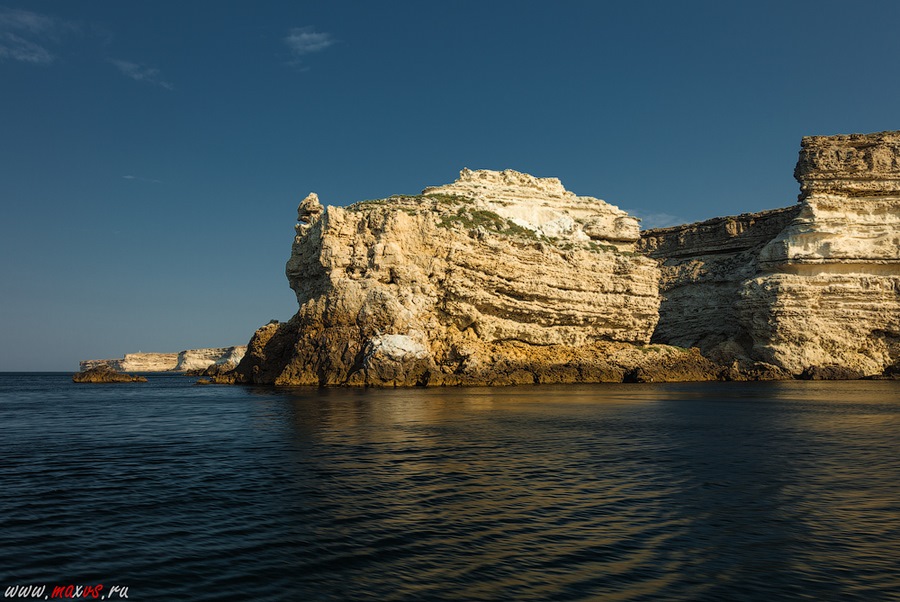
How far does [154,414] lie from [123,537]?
2479cm

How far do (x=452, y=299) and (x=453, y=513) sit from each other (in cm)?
4761

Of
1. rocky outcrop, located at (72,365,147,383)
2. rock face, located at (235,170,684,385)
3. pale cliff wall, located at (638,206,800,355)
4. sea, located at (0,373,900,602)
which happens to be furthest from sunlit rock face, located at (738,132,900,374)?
rocky outcrop, located at (72,365,147,383)

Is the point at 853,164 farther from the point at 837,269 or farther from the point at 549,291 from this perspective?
the point at 549,291

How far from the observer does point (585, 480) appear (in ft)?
47.9

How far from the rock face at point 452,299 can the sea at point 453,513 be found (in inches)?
1160

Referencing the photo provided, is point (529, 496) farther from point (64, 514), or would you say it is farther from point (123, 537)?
point (64, 514)

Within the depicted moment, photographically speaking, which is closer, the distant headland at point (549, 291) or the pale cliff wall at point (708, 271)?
the distant headland at point (549, 291)

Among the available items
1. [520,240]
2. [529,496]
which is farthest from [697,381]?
[529,496]

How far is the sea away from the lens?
27.1ft

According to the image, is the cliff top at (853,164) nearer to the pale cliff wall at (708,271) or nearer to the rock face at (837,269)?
the rock face at (837,269)

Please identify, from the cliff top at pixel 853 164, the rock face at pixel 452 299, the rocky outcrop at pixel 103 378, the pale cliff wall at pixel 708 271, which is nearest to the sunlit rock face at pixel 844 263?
the cliff top at pixel 853 164

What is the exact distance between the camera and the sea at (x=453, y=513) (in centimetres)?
826

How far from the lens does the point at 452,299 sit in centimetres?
5909

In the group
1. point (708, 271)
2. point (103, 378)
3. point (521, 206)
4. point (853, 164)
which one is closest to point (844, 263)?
point (853, 164)
